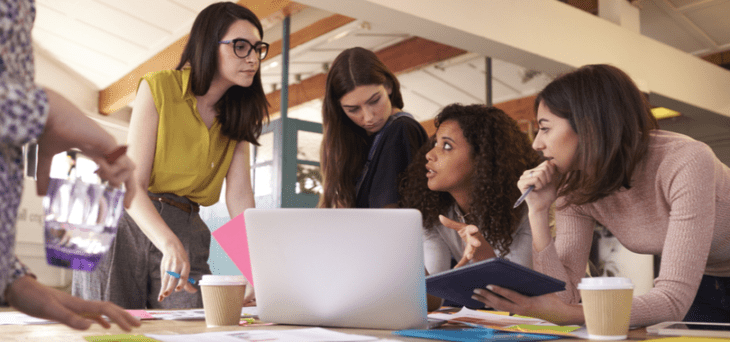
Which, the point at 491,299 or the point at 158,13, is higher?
the point at 158,13

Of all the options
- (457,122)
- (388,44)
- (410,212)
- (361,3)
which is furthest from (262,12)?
(410,212)

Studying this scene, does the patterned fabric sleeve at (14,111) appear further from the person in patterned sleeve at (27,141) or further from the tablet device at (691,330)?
the tablet device at (691,330)

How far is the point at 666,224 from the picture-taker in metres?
1.29

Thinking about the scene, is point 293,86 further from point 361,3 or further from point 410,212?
point 410,212

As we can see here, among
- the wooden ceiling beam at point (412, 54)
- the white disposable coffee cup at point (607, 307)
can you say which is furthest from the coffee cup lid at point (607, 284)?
the wooden ceiling beam at point (412, 54)

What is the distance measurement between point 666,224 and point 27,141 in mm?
1269

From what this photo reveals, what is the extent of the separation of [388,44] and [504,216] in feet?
12.8

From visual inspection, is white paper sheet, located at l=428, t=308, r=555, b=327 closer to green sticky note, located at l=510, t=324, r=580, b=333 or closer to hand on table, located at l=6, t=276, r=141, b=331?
green sticky note, located at l=510, t=324, r=580, b=333

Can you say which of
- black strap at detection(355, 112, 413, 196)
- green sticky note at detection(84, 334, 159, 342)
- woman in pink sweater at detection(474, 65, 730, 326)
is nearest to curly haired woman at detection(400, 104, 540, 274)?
black strap at detection(355, 112, 413, 196)

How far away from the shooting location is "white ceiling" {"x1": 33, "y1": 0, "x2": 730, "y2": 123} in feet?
15.1

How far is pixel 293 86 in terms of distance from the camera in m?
6.34

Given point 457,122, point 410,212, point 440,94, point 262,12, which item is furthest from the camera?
point 440,94

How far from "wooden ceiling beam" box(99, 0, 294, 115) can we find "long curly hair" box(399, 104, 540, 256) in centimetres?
219

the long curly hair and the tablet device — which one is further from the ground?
the long curly hair
